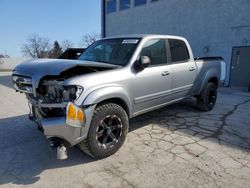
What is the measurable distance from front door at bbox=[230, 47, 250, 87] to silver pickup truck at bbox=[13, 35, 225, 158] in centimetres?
725

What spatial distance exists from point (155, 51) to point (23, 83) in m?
2.50

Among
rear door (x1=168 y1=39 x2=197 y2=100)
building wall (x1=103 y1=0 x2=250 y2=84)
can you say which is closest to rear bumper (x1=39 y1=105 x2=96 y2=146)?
rear door (x1=168 y1=39 x2=197 y2=100)

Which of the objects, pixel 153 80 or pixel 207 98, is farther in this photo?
pixel 207 98

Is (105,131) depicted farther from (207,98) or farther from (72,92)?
(207,98)

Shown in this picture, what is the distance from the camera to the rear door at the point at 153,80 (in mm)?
3797

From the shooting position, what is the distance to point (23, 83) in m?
3.17

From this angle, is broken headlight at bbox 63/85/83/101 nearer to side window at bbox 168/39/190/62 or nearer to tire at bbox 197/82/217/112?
side window at bbox 168/39/190/62

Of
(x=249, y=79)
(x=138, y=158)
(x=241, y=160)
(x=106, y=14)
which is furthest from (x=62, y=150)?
(x=106, y=14)

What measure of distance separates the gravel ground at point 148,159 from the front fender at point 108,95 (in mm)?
873

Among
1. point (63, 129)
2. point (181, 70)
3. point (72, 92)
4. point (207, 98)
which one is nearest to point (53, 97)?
point (72, 92)

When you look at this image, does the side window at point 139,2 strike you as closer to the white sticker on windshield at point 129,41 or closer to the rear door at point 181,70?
the rear door at point 181,70

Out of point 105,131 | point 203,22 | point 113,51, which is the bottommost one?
point 105,131

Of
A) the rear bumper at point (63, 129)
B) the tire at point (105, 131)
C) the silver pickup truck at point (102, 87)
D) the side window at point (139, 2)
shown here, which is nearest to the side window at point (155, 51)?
the silver pickup truck at point (102, 87)

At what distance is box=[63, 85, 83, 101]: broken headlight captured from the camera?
2.82 m
